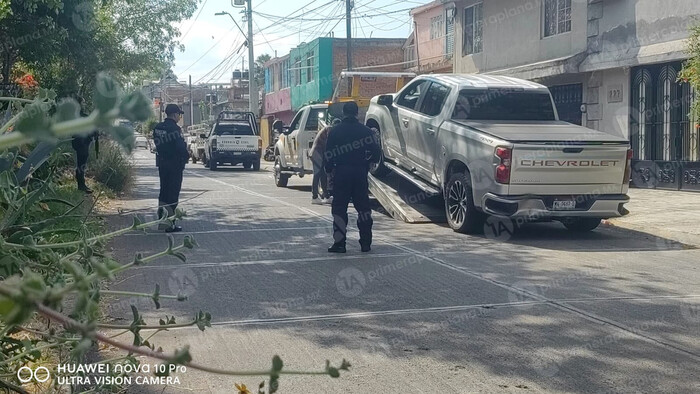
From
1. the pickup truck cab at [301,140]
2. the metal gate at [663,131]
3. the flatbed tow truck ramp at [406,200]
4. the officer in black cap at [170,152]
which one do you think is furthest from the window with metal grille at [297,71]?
the officer in black cap at [170,152]

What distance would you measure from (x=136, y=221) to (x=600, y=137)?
8.74m

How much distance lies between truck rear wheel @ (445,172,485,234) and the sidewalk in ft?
8.80

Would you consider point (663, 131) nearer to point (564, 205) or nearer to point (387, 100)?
point (387, 100)

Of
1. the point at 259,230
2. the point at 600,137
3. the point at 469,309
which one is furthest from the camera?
the point at 259,230

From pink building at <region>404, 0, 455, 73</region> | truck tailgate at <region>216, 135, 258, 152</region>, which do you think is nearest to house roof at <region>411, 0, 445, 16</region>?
pink building at <region>404, 0, 455, 73</region>

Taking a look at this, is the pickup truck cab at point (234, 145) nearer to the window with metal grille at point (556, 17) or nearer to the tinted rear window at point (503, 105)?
the window with metal grille at point (556, 17)

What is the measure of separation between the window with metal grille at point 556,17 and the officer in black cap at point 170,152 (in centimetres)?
1244

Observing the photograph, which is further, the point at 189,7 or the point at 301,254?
the point at 189,7

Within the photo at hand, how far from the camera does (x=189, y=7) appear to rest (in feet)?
95.5

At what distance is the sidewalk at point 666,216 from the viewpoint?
11750 mm

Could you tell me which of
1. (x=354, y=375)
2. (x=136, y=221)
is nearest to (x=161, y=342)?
(x=354, y=375)

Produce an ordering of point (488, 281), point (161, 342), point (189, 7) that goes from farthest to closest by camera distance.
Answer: point (189, 7), point (488, 281), point (161, 342)

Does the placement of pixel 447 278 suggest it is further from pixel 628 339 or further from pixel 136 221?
pixel 136 221

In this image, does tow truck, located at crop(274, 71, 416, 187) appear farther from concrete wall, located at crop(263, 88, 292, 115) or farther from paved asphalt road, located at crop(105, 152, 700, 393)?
concrete wall, located at crop(263, 88, 292, 115)
